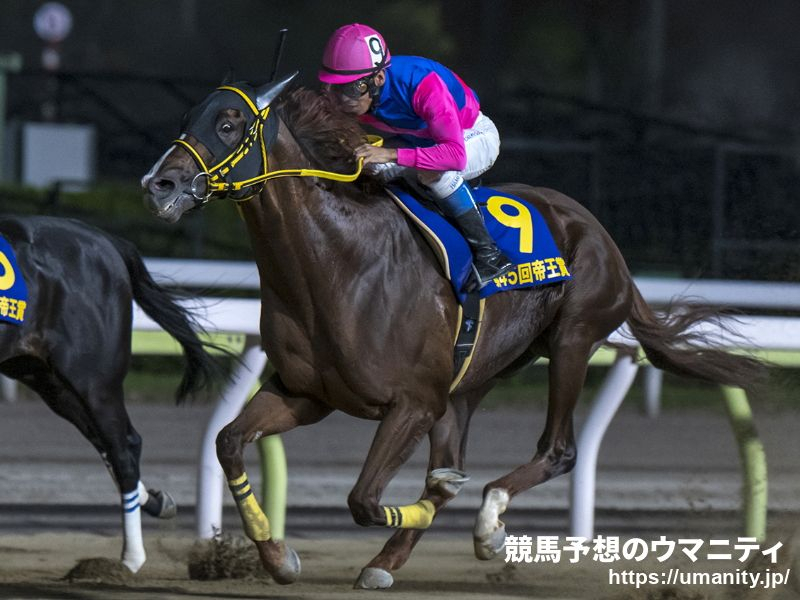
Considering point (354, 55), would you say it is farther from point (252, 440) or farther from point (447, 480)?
point (447, 480)

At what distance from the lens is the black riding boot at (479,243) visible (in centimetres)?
493

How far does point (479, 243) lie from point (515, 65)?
26.2ft

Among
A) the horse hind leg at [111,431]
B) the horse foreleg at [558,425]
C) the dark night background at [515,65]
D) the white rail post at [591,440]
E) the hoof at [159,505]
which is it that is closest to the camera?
the horse foreleg at [558,425]

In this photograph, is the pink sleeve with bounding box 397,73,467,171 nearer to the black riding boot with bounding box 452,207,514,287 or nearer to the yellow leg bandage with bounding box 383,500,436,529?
the black riding boot with bounding box 452,207,514,287

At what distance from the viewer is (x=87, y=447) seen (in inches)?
312

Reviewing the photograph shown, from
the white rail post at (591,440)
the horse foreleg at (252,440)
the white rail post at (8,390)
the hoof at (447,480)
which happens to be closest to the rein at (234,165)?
the horse foreleg at (252,440)

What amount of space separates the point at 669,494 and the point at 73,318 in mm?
2661

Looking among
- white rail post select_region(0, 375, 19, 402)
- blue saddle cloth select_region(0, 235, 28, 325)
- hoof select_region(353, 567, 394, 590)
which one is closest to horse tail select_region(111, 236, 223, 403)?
blue saddle cloth select_region(0, 235, 28, 325)

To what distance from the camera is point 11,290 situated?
5.43m

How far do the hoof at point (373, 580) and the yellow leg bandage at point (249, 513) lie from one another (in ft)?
1.49

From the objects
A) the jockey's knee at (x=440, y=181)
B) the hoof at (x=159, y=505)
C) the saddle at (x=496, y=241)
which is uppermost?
the jockey's knee at (x=440, y=181)

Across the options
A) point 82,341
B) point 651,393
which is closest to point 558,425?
point 82,341

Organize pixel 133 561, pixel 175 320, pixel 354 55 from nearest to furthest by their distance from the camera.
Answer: pixel 354 55 → pixel 133 561 → pixel 175 320

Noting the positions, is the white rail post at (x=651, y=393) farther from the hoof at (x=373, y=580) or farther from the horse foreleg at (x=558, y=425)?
the hoof at (x=373, y=580)
